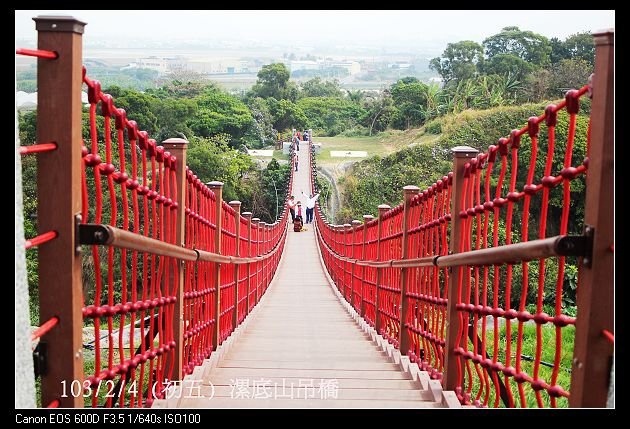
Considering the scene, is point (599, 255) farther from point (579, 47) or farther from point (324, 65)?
point (324, 65)

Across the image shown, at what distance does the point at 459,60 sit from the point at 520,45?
7304mm

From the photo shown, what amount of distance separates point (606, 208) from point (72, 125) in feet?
4.33

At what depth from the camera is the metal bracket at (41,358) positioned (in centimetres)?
195

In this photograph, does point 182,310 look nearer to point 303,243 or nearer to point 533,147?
point 533,147

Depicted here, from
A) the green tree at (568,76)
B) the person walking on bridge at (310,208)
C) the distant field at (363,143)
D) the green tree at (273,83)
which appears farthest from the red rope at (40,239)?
the green tree at (273,83)

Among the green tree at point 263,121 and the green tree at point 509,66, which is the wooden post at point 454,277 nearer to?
the green tree at point 509,66

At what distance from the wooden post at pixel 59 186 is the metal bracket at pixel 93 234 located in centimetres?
3

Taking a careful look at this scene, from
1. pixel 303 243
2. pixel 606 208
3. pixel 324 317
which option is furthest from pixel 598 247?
pixel 303 243

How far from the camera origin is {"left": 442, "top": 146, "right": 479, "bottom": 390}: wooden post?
127 inches

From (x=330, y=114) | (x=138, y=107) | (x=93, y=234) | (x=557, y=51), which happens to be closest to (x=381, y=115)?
(x=330, y=114)

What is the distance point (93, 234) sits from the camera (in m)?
1.98

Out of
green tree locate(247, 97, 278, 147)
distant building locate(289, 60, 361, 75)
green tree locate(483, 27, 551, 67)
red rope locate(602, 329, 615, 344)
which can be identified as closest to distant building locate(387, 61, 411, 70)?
distant building locate(289, 60, 361, 75)

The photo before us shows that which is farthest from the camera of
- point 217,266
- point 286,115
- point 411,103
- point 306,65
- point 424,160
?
point 306,65

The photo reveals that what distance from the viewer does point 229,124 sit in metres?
53.5
